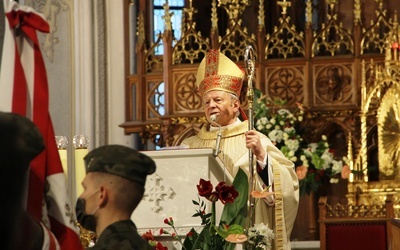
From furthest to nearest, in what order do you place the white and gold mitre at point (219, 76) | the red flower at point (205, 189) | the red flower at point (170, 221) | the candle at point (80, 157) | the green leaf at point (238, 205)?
the white and gold mitre at point (219, 76), the green leaf at point (238, 205), the red flower at point (170, 221), the red flower at point (205, 189), the candle at point (80, 157)

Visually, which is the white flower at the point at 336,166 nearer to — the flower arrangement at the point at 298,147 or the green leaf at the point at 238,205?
the flower arrangement at the point at 298,147

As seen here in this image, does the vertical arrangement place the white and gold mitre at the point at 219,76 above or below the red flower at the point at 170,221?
above

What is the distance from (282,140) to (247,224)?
452 cm

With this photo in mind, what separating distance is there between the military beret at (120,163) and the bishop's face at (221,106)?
4.21 m

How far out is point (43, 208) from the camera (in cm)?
405

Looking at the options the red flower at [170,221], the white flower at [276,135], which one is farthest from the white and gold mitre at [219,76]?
the white flower at [276,135]

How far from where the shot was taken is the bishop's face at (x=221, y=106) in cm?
844

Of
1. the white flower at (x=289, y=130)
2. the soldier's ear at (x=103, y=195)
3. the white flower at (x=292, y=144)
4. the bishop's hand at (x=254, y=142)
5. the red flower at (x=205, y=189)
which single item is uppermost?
the white flower at (x=289, y=130)

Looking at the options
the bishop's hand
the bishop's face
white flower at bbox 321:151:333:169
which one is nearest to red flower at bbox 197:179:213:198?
the bishop's hand

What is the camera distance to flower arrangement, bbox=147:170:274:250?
6398 millimetres

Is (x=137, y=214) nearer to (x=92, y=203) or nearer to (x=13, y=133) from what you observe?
(x=92, y=203)

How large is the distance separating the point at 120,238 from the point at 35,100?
1.90ft

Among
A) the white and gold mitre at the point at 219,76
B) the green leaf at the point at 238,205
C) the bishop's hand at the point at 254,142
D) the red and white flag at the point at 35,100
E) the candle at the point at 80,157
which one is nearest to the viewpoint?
the red and white flag at the point at 35,100

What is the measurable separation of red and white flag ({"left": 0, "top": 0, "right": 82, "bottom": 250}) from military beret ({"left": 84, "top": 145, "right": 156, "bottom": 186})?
0.13 m
